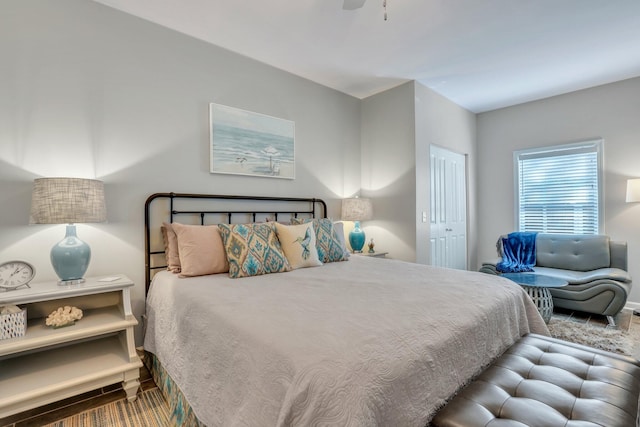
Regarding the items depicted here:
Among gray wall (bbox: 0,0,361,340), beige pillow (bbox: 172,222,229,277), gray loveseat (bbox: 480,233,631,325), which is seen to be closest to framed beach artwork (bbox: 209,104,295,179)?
gray wall (bbox: 0,0,361,340)

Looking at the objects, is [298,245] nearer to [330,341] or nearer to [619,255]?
[330,341]

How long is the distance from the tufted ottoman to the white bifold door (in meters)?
2.49

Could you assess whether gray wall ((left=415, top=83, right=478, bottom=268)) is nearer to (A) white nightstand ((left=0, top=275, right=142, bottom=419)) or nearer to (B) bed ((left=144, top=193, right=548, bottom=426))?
(B) bed ((left=144, top=193, right=548, bottom=426))

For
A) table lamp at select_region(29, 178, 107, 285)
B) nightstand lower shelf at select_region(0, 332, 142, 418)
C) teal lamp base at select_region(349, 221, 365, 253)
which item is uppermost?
table lamp at select_region(29, 178, 107, 285)

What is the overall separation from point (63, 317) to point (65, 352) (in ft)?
1.33

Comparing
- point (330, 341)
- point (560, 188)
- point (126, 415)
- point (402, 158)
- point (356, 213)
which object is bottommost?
point (126, 415)

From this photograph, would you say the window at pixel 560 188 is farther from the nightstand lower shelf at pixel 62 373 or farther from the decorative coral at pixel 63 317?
the decorative coral at pixel 63 317

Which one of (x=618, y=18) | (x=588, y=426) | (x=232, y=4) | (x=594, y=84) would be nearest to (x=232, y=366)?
(x=588, y=426)

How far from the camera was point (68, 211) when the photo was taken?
5.84 ft

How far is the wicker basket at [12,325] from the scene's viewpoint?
1581mm

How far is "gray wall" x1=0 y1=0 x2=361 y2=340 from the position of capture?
1941 mm

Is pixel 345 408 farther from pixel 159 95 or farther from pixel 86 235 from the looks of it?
pixel 159 95

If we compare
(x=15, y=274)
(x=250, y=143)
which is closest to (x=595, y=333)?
(x=250, y=143)

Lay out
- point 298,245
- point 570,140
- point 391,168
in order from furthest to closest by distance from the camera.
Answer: point 570,140 → point 391,168 → point 298,245
